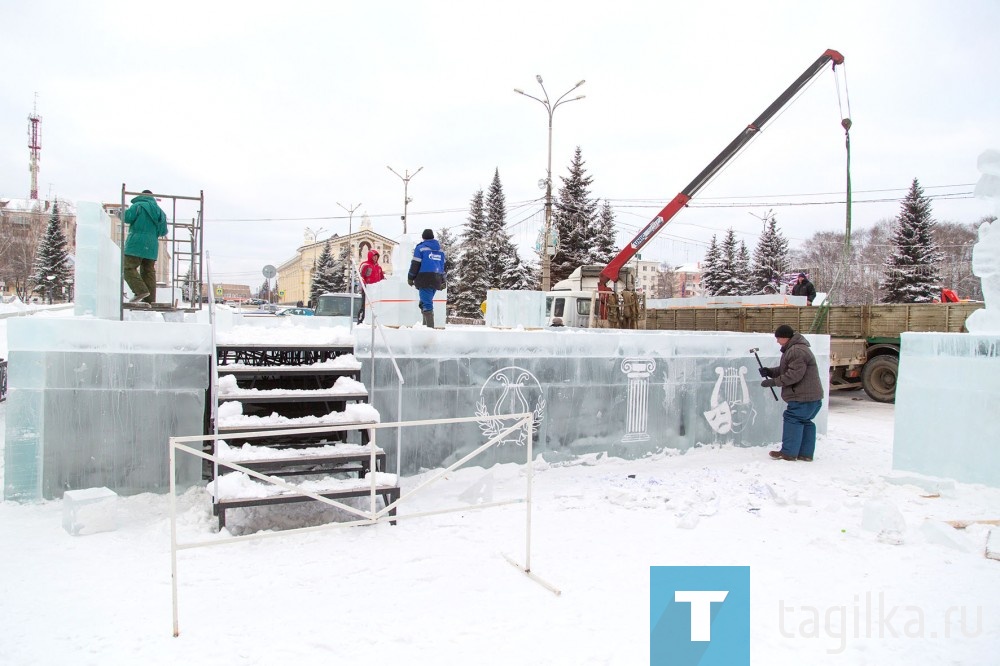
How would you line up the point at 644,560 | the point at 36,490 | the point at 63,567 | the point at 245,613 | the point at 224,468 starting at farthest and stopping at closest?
the point at 36,490, the point at 224,468, the point at 644,560, the point at 63,567, the point at 245,613

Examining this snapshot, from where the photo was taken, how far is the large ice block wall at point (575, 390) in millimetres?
6680

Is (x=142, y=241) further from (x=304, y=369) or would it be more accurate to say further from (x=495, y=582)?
(x=495, y=582)

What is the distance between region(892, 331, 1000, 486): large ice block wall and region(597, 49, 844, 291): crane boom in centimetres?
1092

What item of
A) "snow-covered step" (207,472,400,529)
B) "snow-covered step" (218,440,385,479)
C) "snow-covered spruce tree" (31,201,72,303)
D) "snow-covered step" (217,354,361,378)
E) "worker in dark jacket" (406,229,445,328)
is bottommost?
"snow-covered step" (207,472,400,529)

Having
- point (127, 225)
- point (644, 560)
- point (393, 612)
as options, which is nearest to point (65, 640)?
point (393, 612)

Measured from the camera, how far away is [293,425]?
5.14 meters

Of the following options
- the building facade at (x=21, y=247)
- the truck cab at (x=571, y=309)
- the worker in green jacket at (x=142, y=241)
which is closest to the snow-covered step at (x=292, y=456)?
the worker in green jacket at (x=142, y=241)

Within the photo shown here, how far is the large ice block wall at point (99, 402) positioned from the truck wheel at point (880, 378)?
47.1ft

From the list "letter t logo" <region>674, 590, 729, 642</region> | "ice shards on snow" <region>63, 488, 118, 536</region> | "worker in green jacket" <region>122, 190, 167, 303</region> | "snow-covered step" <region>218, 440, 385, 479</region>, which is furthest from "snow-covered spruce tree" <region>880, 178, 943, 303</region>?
"ice shards on snow" <region>63, 488, 118, 536</region>

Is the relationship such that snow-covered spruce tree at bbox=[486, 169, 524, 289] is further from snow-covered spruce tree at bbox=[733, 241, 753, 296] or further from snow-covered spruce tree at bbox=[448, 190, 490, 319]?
snow-covered spruce tree at bbox=[733, 241, 753, 296]

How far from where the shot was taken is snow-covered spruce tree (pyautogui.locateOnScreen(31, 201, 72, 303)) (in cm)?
4472

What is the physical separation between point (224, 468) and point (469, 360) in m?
2.82

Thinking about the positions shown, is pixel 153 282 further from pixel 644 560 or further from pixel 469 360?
pixel 644 560

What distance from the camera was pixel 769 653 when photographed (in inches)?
129
